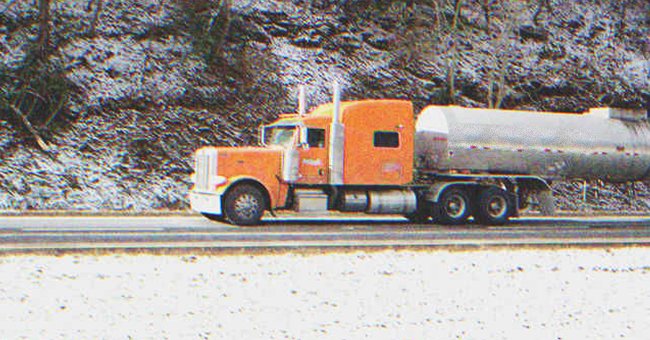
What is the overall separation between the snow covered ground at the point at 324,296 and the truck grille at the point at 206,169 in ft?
18.6

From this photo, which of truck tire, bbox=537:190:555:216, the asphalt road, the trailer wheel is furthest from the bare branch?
truck tire, bbox=537:190:555:216

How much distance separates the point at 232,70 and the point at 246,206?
1268 centimetres

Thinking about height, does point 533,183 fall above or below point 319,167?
below

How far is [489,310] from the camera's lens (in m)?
7.95

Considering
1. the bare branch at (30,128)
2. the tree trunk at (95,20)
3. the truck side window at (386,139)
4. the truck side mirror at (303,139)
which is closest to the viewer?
the truck side mirror at (303,139)

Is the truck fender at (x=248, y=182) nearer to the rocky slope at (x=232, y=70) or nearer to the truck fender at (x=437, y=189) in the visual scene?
the truck fender at (x=437, y=189)

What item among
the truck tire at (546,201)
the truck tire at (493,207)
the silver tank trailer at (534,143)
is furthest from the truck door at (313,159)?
the truck tire at (546,201)

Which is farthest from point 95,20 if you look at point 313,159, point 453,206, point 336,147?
point 453,206

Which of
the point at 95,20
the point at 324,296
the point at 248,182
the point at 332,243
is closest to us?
the point at 324,296

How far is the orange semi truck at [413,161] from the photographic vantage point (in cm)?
1747

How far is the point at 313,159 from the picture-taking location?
1781 cm

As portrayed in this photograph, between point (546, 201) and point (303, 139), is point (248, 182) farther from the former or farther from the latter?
point (546, 201)

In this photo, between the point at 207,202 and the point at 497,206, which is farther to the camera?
the point at 497,206

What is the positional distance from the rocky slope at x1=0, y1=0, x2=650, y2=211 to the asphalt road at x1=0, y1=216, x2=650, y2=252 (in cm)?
428
